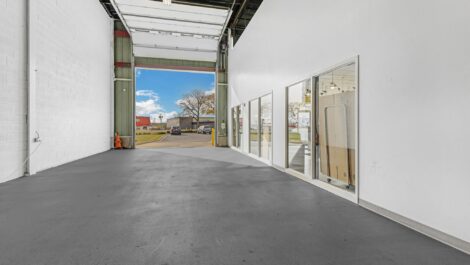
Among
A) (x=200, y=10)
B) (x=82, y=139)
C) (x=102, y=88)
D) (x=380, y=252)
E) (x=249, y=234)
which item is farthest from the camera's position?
(x=102, y=88)

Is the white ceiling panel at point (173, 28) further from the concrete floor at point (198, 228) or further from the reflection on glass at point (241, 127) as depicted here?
the concrete floor at point (198, 228)

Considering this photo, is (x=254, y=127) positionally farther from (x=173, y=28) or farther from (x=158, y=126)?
(x=158, y=126)

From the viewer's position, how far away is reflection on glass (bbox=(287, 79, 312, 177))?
4970mm

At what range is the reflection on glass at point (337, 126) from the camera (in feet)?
12.3

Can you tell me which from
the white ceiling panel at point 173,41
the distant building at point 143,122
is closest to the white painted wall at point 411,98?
the white ceiling panel at point 173,41

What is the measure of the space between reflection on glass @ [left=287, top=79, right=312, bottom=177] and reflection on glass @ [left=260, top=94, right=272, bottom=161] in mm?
1208

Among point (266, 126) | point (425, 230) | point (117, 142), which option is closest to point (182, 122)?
point (117, 142)

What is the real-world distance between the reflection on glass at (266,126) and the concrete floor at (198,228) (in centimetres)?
293

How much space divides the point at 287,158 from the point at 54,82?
653 cm

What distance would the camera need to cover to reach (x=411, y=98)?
255cm

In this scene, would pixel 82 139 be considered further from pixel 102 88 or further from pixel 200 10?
pixel 200 10

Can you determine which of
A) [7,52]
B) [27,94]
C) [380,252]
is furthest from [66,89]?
[380,252]

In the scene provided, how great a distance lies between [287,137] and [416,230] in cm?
356

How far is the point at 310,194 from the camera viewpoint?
A: 3.89 metres
